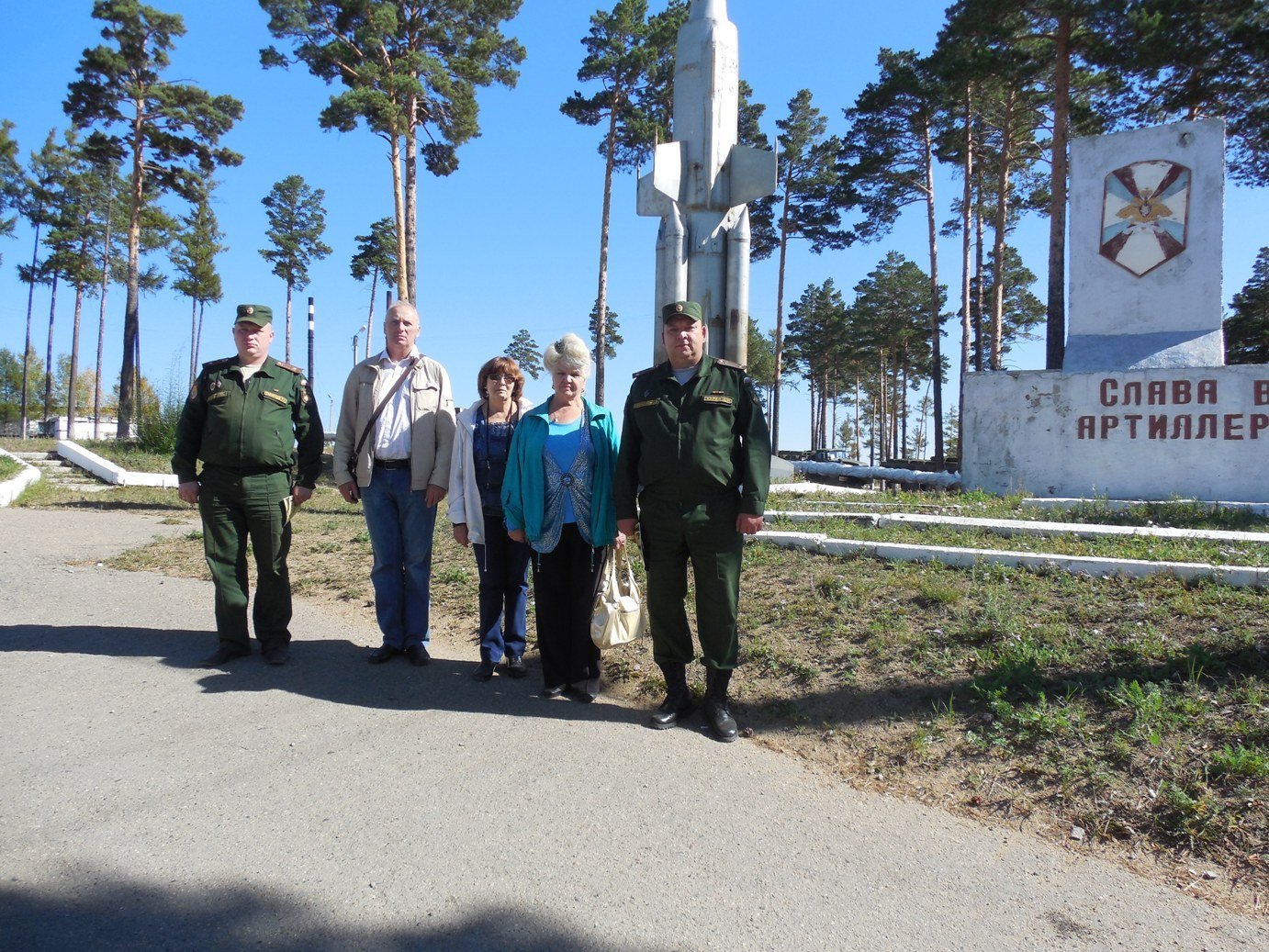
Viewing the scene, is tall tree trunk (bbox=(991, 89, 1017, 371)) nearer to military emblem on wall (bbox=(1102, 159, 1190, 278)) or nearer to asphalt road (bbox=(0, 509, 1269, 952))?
military emblem on wall (bbox=(1102, 159, 1190, 278))

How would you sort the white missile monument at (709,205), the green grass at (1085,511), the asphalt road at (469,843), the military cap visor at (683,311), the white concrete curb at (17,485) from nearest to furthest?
the asphalt road at (469,843), the military cap visor at (683,311), the white missile monument at (709,205), the green grass at (1085,511), the white concrete curb at (17,485)

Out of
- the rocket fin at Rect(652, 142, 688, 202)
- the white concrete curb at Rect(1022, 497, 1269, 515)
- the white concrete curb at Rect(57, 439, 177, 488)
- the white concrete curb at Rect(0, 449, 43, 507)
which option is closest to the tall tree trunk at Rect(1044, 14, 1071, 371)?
the white concrete curb at Rect(1022, 497, 1269, 515)

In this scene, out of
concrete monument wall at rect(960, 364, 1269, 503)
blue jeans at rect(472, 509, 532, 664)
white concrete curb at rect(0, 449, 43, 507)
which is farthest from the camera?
white concrete curb at rect(0, 449, 43, 507)

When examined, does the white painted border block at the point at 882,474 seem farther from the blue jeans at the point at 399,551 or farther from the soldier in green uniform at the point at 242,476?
the soldier in green uniform at the point at 242,476

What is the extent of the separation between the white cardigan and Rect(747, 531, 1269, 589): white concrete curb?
268cm

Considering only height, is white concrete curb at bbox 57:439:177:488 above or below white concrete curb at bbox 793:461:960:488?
below


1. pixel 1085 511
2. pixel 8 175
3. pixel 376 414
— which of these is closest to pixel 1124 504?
pixel 1085 511

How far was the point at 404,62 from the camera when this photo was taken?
2105cm

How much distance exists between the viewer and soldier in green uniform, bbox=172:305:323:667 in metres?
4.70

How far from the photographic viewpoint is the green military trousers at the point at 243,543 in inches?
187

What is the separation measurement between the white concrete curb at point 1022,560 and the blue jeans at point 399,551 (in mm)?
2837

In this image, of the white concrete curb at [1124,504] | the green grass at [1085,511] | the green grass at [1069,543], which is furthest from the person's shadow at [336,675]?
the white concrete curb at [1124,504]

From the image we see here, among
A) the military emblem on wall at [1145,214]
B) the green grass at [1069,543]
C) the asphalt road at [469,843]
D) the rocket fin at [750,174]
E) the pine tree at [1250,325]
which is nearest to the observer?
the asphalt road at [469,843]

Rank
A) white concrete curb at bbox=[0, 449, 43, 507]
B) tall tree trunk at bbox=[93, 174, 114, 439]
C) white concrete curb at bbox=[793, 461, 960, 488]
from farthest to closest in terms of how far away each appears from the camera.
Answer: tall tree trunk at bbox=[93, 174, 114, 439] → white concrete curb at bbox=[793, 461, 960, 488] → white concrete curb at bbox=[0, 449, 43, 507]
